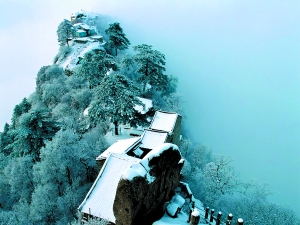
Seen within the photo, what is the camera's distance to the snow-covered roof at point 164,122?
3080 cm

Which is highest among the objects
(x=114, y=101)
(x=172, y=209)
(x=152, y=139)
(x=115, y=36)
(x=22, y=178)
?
(x=115, y=36)

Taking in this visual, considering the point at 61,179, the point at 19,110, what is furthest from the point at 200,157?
the point at 19,110

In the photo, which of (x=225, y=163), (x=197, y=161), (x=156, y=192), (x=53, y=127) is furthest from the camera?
(x=197, y=161)

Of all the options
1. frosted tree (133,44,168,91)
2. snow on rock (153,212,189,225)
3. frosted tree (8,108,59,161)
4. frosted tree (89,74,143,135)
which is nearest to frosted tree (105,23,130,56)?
frosted tree (133,44,168,91)

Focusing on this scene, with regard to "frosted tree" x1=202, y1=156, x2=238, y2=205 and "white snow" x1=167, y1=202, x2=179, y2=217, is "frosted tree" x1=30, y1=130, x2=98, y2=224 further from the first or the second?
"frosted tree" x1=202, y1=156, x2=238, y2=205

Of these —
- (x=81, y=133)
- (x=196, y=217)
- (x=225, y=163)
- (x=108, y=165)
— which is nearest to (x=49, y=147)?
(x=108, y=165)

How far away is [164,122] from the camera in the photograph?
1245 inches

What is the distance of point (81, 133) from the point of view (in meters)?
37.6

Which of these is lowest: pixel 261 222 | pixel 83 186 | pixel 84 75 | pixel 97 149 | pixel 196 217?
pixel 261 222

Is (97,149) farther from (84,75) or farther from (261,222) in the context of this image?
(261,222)

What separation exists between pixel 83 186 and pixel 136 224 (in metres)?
13.2

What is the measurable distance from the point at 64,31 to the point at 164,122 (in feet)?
159

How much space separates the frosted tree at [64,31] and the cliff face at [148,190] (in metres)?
59.6

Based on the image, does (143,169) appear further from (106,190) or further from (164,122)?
(164,122)
